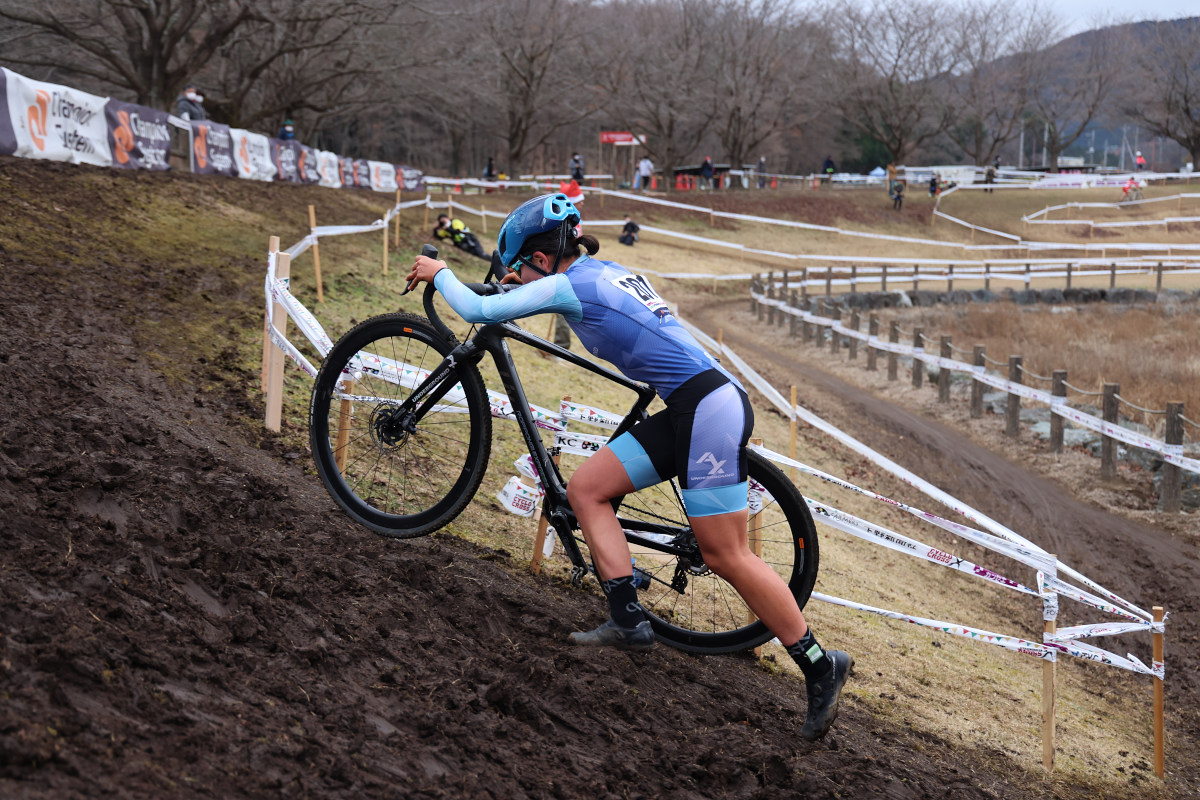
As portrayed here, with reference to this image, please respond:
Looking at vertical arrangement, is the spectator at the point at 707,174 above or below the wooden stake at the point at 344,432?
above

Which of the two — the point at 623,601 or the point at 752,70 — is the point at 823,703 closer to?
the point at 623,601

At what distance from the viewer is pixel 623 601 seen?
445 centimetres

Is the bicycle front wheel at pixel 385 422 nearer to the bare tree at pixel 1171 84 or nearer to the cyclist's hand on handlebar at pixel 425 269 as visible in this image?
the cyclist's hand on handlebar at pixel 425 269

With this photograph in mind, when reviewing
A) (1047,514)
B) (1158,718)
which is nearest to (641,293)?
(1158,718)

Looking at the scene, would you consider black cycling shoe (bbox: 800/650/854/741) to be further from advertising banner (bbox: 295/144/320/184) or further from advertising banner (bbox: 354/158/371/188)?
advertising banner (bbox: 354/158/371/188)

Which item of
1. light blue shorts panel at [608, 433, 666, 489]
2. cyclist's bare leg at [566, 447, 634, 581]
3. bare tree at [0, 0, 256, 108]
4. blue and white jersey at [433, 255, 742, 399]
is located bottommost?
cyclist's bare leg at [566, 447, 634, 581]

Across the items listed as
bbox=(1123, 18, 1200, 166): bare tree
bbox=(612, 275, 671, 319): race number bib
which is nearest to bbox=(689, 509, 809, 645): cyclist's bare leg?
bbox=(612, 275, 671, 319): race number bib

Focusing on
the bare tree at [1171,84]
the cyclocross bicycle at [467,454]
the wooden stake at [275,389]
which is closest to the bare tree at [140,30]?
the wooden stake at [275,389]

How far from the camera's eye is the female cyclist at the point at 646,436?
13.9ft

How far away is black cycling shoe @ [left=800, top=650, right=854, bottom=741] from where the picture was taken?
4.32 meters

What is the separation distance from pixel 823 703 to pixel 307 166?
1079 inches

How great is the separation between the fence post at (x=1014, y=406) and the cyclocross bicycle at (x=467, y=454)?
34.4 feet

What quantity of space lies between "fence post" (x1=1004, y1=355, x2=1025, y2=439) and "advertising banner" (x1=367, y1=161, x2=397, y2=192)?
26.0 metres

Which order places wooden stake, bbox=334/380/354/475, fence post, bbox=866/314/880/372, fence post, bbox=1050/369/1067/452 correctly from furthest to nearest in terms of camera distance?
fence post, bbox=866/314/880/372 → fence post, bbox=1050/369/1067/452 → wooden stake, bbox=334/380/354/475
